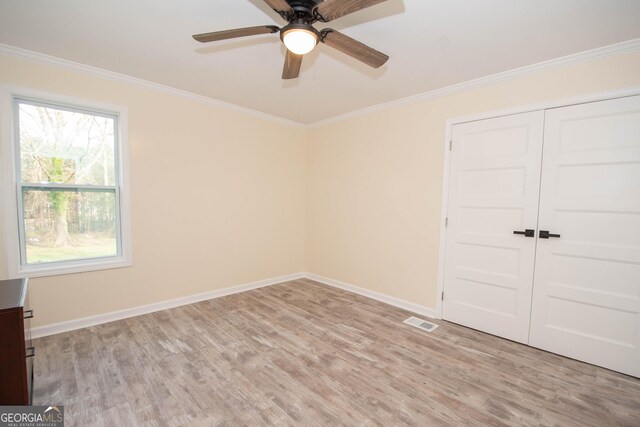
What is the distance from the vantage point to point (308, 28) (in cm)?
158

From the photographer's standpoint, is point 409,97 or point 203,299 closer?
point 409,97

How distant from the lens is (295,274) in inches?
190

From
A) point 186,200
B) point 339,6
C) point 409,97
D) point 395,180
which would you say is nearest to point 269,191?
point 186,200

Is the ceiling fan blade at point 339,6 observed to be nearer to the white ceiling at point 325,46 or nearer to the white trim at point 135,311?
the white ceiling at point 325,46

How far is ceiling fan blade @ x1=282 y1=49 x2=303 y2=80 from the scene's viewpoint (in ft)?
6.29

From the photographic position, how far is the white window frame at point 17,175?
8.18 ft

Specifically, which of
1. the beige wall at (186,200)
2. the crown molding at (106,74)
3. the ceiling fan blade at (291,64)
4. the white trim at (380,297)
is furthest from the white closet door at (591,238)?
the crown molding at (106,74)

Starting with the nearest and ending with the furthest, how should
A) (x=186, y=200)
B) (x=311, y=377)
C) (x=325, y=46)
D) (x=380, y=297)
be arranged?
(x=311, y=377)
(x=325, y=46)
(x=186, y=200)
(x=380, y=297)

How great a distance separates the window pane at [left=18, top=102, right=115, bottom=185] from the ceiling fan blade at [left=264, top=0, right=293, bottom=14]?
2578 millimetres

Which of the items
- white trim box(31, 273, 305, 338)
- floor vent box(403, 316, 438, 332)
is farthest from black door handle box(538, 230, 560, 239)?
white trim box(31, 273, 305, 338)

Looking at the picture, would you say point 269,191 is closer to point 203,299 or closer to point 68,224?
point 203,299

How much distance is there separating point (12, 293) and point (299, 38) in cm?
231

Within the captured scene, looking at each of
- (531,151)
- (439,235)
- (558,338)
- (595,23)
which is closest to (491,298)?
(558,338)

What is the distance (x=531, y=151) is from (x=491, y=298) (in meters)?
1.49
